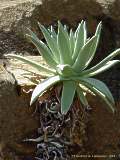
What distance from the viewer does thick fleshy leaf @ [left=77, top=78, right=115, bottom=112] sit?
244 cm

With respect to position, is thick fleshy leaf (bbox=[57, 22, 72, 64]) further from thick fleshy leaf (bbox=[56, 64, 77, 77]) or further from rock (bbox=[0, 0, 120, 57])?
rock (bbox=[0, 0, 120, 57])

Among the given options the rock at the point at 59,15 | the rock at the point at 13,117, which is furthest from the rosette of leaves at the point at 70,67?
the rock at the point at 59,15

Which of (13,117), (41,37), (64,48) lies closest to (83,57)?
(64,48)

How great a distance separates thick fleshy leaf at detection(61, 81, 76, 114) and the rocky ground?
24 cm

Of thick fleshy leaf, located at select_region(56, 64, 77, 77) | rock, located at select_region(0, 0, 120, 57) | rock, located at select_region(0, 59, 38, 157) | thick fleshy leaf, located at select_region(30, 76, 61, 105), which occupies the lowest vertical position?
rock, located at select_region(0, 59, 38, 157)

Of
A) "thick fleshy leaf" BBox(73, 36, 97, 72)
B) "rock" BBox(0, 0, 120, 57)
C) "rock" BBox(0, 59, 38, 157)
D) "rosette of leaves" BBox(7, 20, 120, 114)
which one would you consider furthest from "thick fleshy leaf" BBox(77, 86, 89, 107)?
"rock" BBox(0, 0, 120, 57)

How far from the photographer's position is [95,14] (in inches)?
137

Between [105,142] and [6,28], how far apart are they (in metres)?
1.09

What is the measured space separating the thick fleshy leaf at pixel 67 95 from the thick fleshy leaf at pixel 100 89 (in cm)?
7

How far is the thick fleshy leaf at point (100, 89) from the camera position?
244 cm

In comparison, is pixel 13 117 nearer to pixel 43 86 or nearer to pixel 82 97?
pixel 43 86

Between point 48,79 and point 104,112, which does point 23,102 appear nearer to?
point 48,79

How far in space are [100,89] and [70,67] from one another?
19 centimetres

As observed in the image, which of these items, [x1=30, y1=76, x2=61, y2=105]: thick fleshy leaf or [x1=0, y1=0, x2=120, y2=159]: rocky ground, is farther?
[x1=0, y1=0, x2=120, y2=159]: rocky ground
